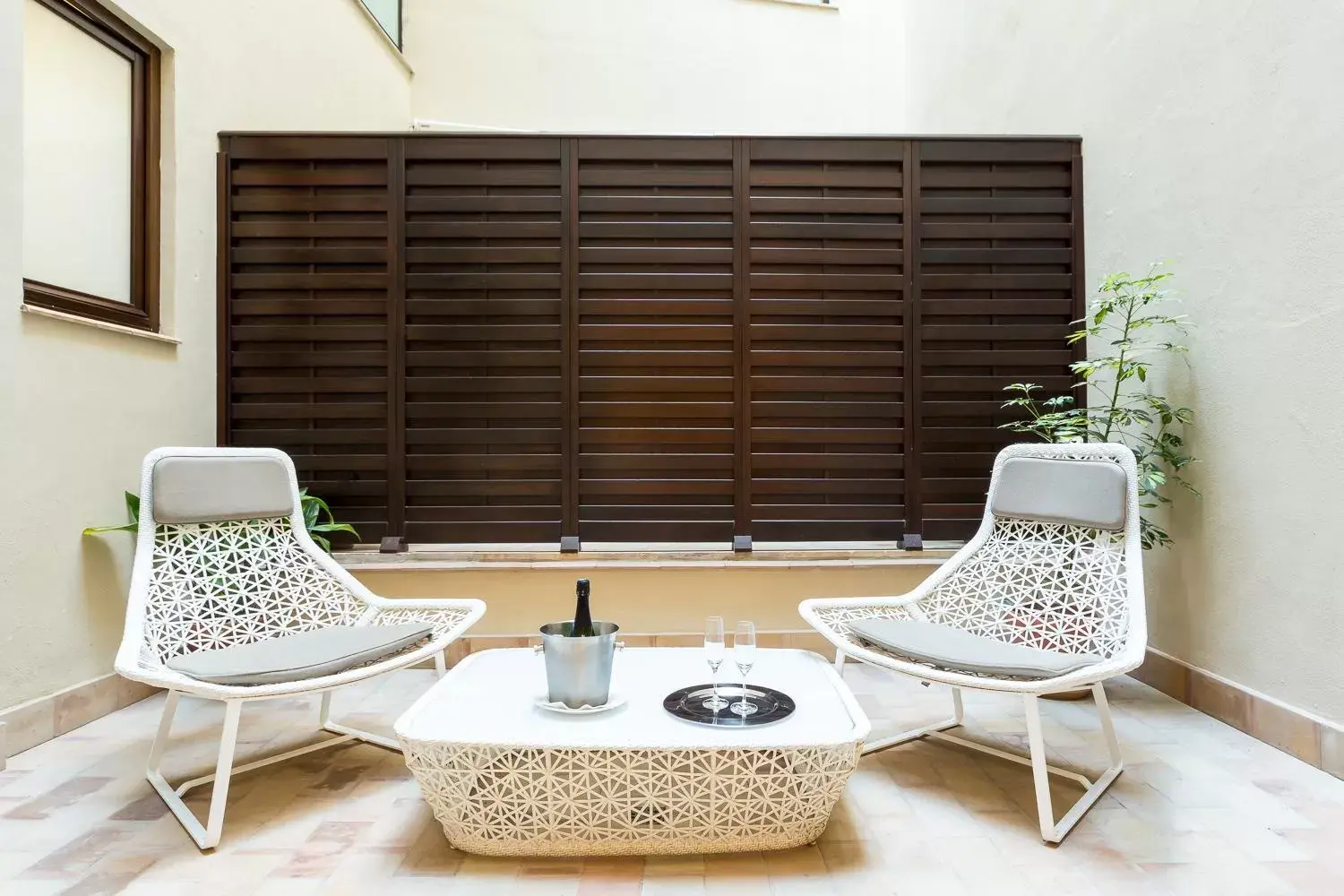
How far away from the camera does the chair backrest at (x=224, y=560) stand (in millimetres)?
2090

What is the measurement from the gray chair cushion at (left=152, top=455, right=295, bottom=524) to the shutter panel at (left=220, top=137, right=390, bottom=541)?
68 centimetres

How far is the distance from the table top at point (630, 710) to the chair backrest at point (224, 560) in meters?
0.70

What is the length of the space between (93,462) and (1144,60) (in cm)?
411

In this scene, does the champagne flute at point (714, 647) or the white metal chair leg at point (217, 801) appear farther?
the champagne flute at point (714, 647)

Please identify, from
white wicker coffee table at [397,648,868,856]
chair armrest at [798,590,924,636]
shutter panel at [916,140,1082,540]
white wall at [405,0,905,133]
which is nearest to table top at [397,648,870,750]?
white wicker coffee table at [397,648,868,856]

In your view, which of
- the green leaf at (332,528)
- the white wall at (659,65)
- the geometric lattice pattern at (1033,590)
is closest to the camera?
the geometric lattice pattern at (1033,590)

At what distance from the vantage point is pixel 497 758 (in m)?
1.54

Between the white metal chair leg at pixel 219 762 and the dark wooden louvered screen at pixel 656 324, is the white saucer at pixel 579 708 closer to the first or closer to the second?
the white metal chair leg at pixel 219 762

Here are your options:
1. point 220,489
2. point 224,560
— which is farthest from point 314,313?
point 224,560

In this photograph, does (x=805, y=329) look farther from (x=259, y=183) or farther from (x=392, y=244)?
(x=259, y=183)

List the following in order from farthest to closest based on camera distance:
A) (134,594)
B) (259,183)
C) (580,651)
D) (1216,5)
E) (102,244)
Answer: (259,183) < (102,244) < (1216,5) < (134,594) < (580,651)

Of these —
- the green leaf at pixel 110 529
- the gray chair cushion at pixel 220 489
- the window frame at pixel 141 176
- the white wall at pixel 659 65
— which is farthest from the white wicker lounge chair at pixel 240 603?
the white wall at pixel 659 65

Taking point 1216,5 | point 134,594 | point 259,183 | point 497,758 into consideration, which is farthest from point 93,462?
point 1216,5

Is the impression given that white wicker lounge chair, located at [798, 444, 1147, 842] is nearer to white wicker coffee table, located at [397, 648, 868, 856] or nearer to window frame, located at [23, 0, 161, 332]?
white wicker coffee table, located at [397, 648, 868, 856]
